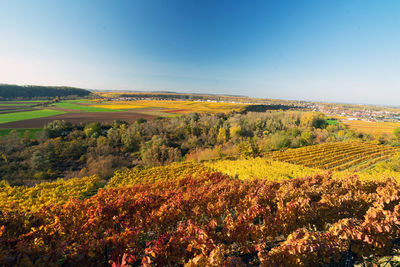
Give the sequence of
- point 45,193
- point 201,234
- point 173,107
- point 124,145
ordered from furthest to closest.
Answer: point 173,107 < point 124,145 < point 45,193 < point 201,234

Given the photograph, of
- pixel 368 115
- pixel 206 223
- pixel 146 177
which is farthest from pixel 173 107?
pixel 368 115

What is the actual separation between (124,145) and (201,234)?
46.4 metres

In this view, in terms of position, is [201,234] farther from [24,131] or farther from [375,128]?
[375,128]

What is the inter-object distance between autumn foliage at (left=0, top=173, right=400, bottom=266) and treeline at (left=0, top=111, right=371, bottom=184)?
67.6 ft

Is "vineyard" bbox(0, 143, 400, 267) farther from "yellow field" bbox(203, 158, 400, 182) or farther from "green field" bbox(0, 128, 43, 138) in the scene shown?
"green field" bbox(0, 128, 43, 138)

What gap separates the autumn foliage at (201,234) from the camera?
164 inches

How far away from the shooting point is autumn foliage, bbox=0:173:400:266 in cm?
416

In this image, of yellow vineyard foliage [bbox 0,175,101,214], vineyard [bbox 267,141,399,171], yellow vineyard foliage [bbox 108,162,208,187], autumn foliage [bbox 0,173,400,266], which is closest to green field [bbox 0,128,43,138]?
yellow vineyard foliage [bbox 0,175,101,214]

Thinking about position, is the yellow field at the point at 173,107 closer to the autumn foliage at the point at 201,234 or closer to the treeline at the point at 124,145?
the treeline at the point at 124,145

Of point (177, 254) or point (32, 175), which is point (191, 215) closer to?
point (177, 254)

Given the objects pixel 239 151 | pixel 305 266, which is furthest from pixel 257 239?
pixel 239 151

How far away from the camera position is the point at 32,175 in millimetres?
26438

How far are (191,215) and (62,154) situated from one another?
4300cm

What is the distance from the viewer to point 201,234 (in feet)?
16.3
